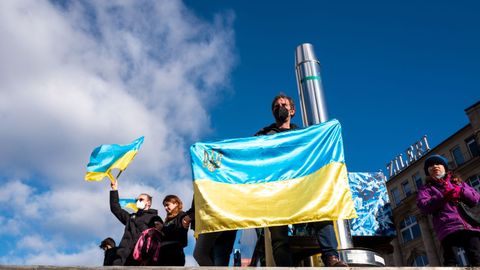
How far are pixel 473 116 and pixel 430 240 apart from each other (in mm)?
10667

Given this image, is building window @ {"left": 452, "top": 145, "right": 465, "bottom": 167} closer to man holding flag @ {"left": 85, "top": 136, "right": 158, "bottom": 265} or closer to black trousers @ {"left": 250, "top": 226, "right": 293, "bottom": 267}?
man holding flag @ {"left": 85, "top": 136, "right": 158, "bottom": 265}

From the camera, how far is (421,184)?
33156 millimetres

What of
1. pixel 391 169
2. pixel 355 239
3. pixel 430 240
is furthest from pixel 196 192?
pixel 391 169

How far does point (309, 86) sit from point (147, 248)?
13.2ft

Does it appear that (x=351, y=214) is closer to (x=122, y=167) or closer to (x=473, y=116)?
(x=122, y=167)

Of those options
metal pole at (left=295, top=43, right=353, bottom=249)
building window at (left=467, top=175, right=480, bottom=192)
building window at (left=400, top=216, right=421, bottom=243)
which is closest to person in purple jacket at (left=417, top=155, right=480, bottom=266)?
metal pole at (left=295, top=43, right=353, bottom=249)

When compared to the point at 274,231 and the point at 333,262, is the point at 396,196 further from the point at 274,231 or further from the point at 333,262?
the point at 333,262

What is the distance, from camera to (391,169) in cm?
4541

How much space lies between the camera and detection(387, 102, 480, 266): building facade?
3525cm

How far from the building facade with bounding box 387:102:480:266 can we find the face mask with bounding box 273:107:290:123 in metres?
32.6

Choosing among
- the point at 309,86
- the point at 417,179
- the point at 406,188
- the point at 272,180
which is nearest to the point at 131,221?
the point at 272,180

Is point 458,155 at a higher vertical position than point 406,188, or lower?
higher

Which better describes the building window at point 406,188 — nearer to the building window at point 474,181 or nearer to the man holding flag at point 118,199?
the building window at point 474,181

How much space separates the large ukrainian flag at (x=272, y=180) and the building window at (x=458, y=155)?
35310mm
